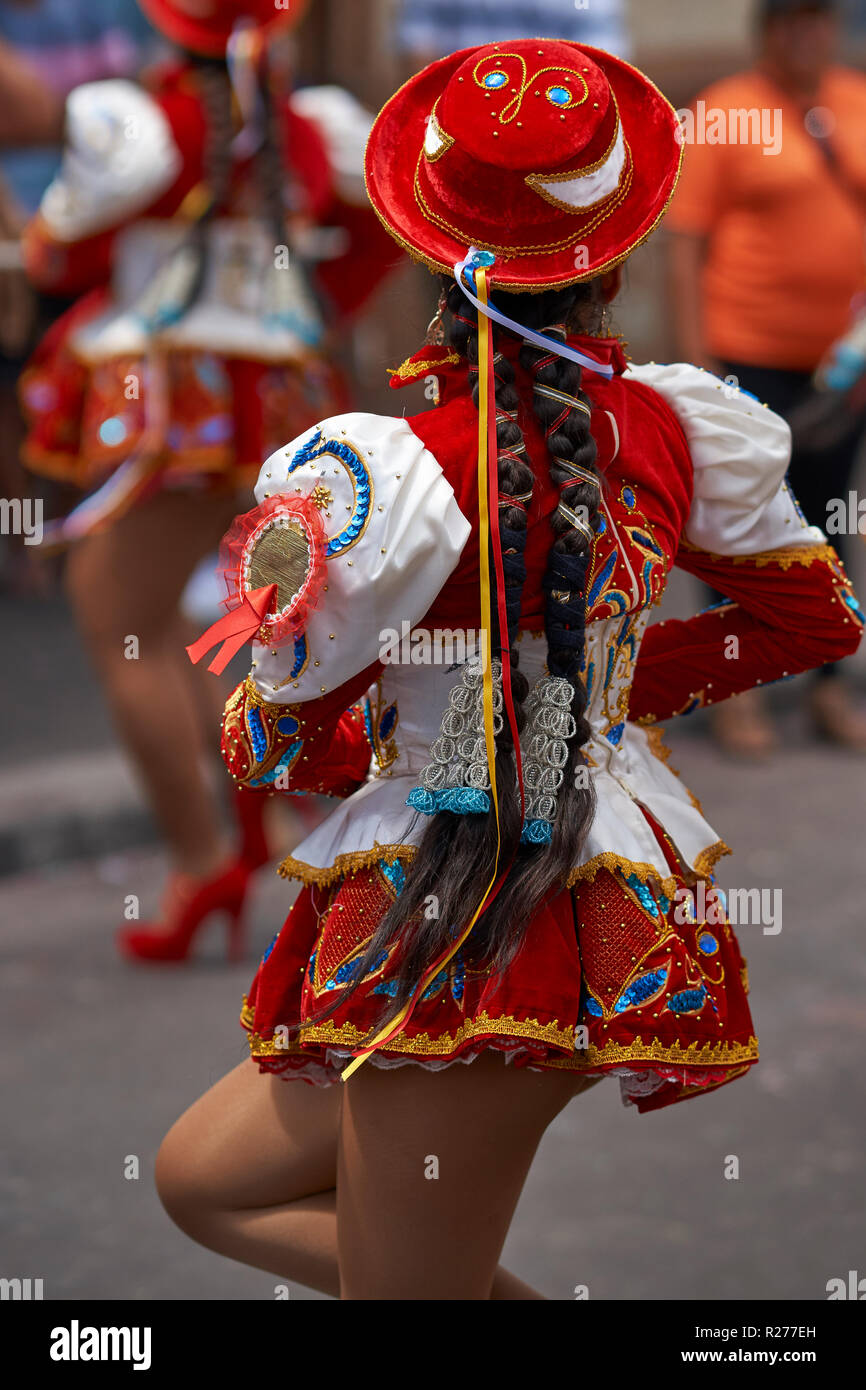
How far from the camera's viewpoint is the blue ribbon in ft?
6.31

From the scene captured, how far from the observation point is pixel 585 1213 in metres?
3.42

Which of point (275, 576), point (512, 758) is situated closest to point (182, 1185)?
point (512, 758)

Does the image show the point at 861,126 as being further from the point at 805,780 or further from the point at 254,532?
the point at 254,532

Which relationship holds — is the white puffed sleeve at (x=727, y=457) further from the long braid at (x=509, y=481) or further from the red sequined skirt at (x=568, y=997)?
the red sequined skirt at (x=568, y=997)

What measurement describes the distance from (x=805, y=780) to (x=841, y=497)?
97cm

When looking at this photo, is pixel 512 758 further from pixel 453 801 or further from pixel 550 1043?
pixel 550 1043

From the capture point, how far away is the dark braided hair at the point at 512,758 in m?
1.93

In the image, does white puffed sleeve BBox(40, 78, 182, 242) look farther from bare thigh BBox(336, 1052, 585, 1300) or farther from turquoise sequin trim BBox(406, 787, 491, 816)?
bare thigh BBox(336, 1052, 585, 1300)

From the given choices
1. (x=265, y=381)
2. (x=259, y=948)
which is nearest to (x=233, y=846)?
(x=259, y=948)

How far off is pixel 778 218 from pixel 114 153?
2.68 m

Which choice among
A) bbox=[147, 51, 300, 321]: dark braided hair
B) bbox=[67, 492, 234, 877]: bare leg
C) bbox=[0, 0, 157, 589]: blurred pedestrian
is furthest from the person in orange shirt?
A: bbox=[0, 0, 157, 589]: blurred pedestrian

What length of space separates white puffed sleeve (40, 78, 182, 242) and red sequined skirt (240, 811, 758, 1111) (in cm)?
233
